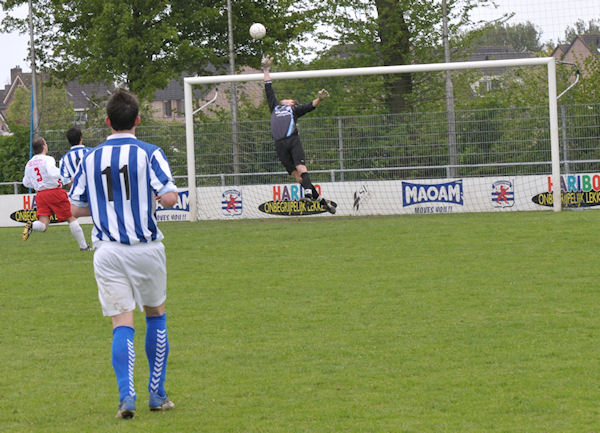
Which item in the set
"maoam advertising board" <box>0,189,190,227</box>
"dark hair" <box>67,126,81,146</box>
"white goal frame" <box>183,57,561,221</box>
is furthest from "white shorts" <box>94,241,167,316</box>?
"maoam advertising board" <box>0,189,190,227</box>

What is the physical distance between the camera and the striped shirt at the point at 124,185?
17.9 feet

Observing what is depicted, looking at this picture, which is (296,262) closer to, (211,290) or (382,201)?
(211,290)

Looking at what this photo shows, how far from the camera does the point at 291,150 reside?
17109mm

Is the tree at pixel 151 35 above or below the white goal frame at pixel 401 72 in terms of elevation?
above

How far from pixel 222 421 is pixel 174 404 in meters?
0.55

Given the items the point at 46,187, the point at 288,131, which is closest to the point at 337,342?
the point at 46,187

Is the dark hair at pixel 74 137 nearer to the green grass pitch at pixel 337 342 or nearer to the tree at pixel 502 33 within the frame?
the green grass pitch at pixel 337 342

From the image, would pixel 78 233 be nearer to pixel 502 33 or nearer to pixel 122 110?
pixel 122 110

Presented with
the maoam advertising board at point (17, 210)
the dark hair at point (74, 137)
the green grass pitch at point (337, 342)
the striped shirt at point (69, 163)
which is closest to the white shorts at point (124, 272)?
the green grass pitch at point (337, 342)

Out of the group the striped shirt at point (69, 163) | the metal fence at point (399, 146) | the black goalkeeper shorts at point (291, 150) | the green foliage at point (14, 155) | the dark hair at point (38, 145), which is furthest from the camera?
the green foliage at point (14, 155)

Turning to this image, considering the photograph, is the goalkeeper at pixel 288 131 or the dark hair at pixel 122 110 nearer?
the dark hair at pixel 122 110

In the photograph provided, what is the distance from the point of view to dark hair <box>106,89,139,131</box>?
546 cm

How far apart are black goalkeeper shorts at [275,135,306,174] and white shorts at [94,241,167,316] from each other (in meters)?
11.4

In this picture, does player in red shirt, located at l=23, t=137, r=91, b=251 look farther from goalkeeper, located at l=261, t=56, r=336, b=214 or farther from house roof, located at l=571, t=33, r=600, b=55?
house roof, located at l=571, t=33, r=600, b=55
